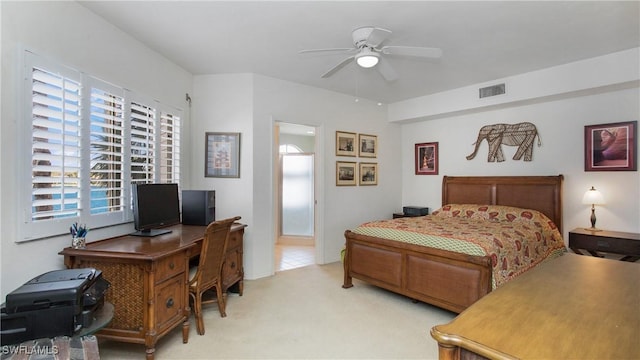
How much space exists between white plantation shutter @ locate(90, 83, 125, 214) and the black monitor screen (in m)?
0.30

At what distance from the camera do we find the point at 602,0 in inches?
95.4

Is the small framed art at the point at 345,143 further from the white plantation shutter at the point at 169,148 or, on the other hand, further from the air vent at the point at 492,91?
the white plantation shutter at the point at 169,148

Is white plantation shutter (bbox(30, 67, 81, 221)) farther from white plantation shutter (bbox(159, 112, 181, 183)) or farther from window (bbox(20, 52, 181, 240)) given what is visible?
white plantation shutter (bbox(159, 112, 181, 183))

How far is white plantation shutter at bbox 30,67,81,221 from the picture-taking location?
2102 mm

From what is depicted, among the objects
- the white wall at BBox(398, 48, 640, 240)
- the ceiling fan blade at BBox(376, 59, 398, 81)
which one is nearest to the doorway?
the white wall at BBox(398, 48, 640, 240)

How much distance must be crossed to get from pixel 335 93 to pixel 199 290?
3.51 meters

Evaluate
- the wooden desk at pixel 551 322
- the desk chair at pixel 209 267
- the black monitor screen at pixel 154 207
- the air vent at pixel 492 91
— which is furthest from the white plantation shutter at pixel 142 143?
the air vent at pixel 492 91

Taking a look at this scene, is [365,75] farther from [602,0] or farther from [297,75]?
[602,0]

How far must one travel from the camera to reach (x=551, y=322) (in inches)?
38.4

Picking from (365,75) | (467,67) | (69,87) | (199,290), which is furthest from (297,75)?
A: (199,290)

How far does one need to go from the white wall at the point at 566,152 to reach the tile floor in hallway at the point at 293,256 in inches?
93.9

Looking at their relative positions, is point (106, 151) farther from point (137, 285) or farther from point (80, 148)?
point (137, 285)

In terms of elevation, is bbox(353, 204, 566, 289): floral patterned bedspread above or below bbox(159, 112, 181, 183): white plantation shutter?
below

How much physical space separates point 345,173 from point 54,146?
371cm
